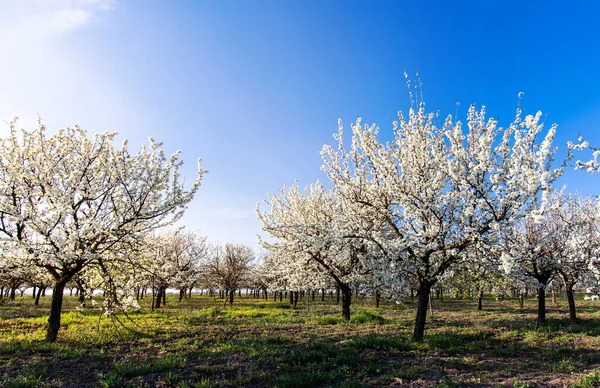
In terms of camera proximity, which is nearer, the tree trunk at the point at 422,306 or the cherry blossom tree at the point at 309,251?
the tree trunk at the point at 422,306

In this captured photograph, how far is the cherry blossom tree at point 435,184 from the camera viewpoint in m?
10.2

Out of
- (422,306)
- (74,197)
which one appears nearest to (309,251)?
(422,306)

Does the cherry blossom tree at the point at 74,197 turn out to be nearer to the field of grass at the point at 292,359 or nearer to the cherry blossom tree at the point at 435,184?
the field of grass at the point at 292,359

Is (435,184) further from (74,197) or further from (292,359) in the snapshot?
(74,197)

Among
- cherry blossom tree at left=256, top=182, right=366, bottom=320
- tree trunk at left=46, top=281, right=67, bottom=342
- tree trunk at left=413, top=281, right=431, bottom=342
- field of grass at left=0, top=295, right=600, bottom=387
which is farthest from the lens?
cherry blossom tree at left=256, top=182, right=366, bottom=320

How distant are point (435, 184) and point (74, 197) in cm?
1355

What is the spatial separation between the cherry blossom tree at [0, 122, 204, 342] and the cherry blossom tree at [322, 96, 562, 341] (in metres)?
7.49

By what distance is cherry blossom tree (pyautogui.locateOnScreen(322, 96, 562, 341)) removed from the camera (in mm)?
10227

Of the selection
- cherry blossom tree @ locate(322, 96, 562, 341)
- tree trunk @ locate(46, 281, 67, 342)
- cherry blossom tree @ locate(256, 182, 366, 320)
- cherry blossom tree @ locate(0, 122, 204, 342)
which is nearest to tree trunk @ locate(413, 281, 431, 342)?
cherry blossom tree @ locate(322, 96, 562, 341)

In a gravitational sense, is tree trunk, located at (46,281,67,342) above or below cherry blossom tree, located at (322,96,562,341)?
below

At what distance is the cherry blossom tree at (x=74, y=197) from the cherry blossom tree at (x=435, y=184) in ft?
24.6

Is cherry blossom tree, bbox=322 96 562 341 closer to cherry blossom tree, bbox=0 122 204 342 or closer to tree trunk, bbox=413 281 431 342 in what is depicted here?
tree trunk, bbox=413 281 431 342

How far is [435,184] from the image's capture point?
37.5ft

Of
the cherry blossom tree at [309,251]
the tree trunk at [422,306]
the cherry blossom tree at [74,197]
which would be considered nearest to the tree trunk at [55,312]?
the cherry blossom tree at [74,197]
